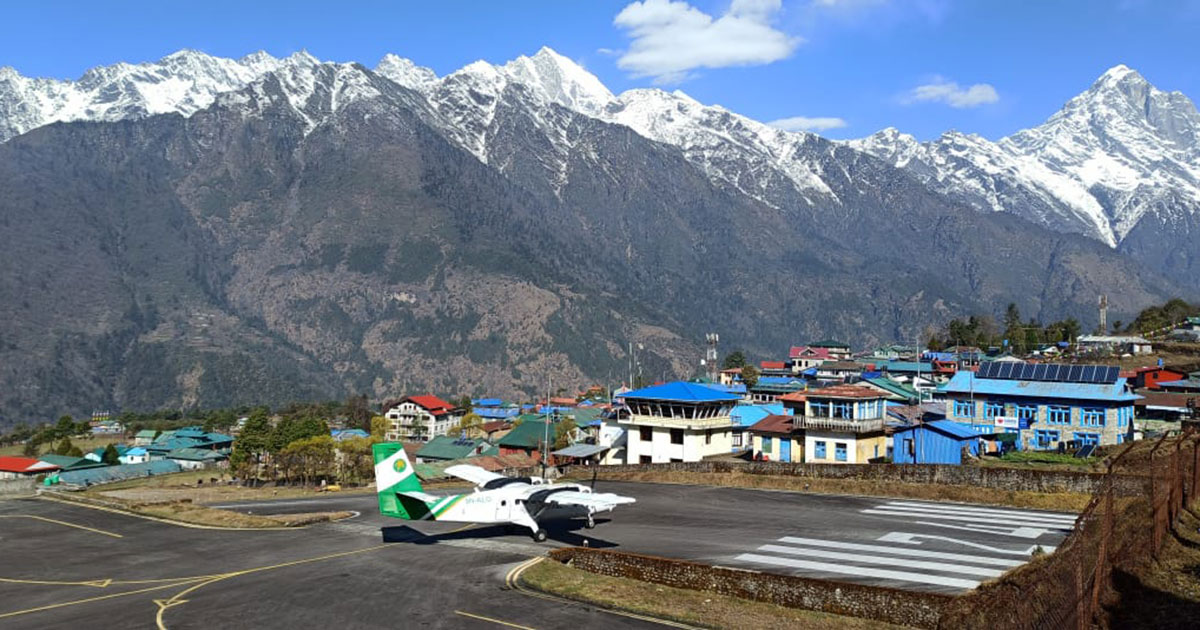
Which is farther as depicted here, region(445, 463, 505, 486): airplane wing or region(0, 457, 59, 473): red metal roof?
region(0, 457, 59, 473): red metal roof

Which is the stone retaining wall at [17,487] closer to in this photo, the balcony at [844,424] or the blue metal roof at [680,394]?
the blue metal roof at [680,394]

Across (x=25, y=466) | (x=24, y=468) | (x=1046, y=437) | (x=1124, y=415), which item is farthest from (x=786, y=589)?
(x=25, y=466)

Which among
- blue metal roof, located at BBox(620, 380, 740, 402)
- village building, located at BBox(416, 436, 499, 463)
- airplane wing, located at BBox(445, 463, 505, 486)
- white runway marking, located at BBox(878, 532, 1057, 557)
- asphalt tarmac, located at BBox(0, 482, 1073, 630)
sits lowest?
village building, located at BBox(416, 436, 499, 463)

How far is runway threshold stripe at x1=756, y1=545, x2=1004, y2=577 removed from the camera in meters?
36.5

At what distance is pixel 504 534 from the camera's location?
47438 millimetres

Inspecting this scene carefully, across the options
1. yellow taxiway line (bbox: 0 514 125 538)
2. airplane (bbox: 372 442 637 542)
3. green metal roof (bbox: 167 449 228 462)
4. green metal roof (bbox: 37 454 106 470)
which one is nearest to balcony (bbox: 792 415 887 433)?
airplane (bbox: 372 442 637 542)

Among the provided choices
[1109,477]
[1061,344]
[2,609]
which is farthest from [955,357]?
[2,609]

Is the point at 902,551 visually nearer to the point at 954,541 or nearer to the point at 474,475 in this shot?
the point at 954,541

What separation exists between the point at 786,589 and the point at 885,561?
9.09m

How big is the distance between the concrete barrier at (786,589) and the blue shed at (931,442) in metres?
42.7

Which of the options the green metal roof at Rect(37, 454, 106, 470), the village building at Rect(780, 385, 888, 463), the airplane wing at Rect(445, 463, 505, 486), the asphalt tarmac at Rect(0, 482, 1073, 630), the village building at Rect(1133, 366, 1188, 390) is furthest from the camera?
the green metal roof at Rect(37, 454, 106, 470)

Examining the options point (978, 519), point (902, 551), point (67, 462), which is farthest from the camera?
point (67, 462)

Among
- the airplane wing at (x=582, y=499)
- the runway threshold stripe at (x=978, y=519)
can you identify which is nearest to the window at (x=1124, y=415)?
the runway threshold stripe at (x=978, y=519)

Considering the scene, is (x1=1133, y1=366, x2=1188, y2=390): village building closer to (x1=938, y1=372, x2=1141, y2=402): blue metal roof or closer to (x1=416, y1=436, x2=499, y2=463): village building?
(x1=938, y1=372, x2=1141, y2=402): blue metal roof
